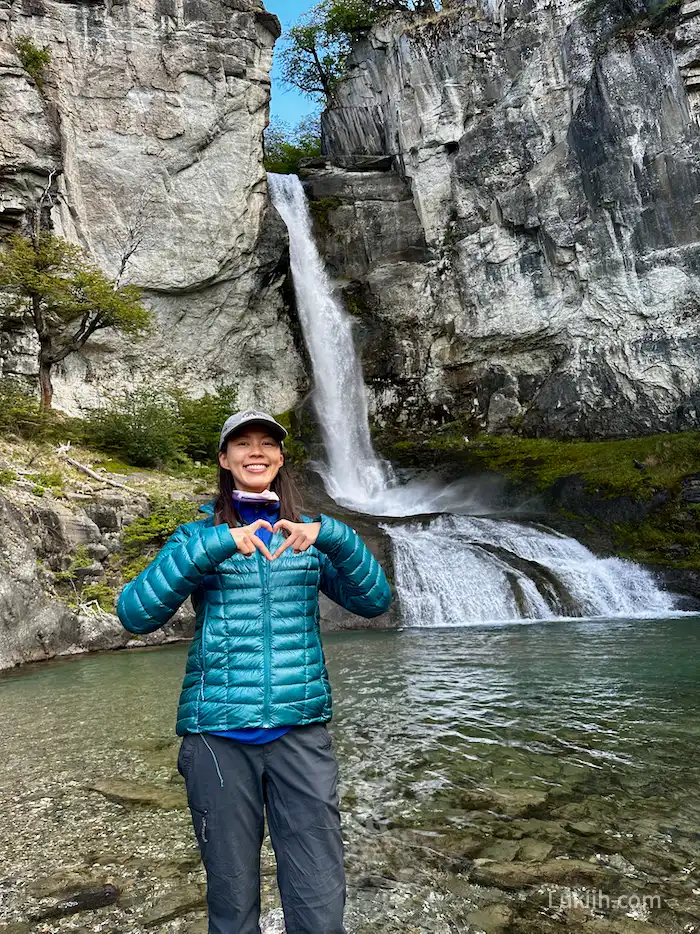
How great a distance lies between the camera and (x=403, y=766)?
163 inches

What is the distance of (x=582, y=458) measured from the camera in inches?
777

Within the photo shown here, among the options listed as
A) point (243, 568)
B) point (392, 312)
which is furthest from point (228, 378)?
point (243, 568)

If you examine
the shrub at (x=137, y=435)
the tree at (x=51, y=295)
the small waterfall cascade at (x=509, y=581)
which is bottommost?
the small waterfall cascade at (x=509, y=581)

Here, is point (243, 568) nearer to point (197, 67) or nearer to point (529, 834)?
point (529, 834)

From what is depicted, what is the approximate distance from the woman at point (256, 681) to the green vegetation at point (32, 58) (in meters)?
24.7

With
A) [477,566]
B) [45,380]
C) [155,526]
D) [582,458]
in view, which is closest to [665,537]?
[582,458]

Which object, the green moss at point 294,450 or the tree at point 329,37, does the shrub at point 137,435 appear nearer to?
the green moss at point 294,450

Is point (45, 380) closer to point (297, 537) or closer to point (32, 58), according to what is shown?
point (32, 58)

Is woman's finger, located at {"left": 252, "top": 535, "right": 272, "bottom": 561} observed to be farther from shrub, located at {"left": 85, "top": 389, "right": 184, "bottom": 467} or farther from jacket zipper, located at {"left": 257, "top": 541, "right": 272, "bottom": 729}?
shrub, located at {"left": 85, "top": 389, "right": 184, "bottom": 467}

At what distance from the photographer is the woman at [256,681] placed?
1837mm

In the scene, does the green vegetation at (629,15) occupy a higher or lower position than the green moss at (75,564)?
higher

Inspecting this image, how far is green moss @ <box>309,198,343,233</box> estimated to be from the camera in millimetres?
25216

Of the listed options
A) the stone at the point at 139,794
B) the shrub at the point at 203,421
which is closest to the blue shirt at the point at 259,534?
the stone at the point at 139,794

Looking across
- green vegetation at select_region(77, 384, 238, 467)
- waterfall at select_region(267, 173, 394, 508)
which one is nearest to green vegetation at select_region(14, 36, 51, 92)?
waterfall at select_region(267, 173, 394, 508)
